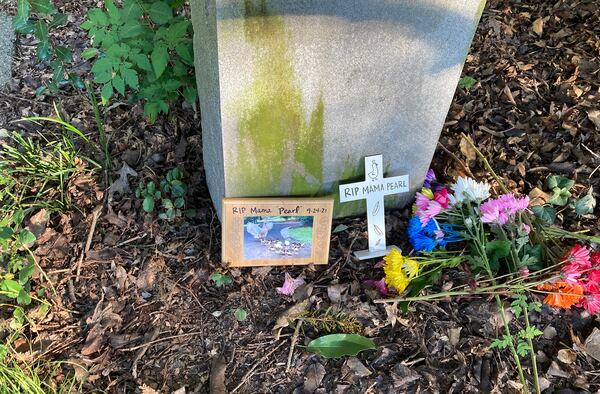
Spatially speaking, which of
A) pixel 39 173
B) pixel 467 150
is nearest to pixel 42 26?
pixel 39 173

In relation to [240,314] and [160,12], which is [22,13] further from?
[240,314]

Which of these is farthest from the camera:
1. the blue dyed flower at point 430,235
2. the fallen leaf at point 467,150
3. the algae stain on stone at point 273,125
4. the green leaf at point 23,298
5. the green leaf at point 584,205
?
the fallen leaf at point 467,150

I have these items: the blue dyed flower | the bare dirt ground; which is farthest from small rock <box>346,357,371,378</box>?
the blue dyed flower

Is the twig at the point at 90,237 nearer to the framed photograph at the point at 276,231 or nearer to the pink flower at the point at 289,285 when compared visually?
the framed photograph at the point at 276,231

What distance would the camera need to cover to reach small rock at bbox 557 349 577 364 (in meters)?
1.78

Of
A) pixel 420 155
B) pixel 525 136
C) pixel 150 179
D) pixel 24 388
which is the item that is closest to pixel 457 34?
pixel 420 155

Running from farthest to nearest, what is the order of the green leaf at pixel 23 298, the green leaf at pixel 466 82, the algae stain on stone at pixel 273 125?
the green leaf at pixel 466 82 < the green leaf at pixel 23 298 < the algae stain on stone at pixel 273 125

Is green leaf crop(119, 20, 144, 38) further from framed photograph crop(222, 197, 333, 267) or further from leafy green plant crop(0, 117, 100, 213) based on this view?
framed photograph crop(222, 197, 333, 267)

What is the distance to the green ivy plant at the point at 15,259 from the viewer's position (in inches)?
72.1

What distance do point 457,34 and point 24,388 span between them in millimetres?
1714

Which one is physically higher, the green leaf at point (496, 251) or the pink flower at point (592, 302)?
the green leaf at point (496, 251)

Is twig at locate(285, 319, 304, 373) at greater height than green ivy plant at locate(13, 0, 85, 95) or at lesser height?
lesser

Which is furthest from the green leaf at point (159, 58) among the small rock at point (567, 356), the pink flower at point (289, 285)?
the small rock at point (567, 356)

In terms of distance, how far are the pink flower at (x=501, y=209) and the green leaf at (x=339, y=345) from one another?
598 mm
